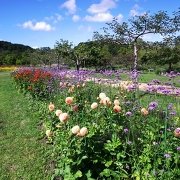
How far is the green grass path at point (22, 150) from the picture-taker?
3495mm

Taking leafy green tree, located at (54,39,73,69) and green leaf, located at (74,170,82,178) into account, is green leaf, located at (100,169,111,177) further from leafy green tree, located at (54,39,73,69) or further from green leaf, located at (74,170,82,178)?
leafy green tree, located at (54,39,73,69)

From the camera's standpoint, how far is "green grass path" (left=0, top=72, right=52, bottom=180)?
11.5 ft

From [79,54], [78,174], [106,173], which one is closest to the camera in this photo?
[78,174]

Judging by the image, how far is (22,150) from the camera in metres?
4.32

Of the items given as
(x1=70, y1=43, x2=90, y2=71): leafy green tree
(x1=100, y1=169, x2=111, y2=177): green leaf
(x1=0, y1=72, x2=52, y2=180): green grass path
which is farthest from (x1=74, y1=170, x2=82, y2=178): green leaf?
(x1=70, y1=43, x2=90, y2=71): leafy green tree

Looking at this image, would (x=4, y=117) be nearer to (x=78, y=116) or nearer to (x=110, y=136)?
(x=78, y=116)

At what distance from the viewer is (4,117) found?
6727mm

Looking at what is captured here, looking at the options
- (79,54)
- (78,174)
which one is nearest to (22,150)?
(78,174)

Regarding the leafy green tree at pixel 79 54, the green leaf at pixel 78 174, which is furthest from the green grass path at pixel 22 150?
the leafy green tree at pixel 79 54

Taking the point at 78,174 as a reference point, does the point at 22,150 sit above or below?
below

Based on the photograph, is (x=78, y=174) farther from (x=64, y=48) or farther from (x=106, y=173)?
(x=64, y=48)

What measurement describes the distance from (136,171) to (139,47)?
7758 millimetres

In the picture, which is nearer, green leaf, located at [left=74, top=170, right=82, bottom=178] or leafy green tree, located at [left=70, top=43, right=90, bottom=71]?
green leaf, located at [left=74, top=170, right=82, bottom=178]

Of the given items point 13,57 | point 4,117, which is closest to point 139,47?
point 4,117
